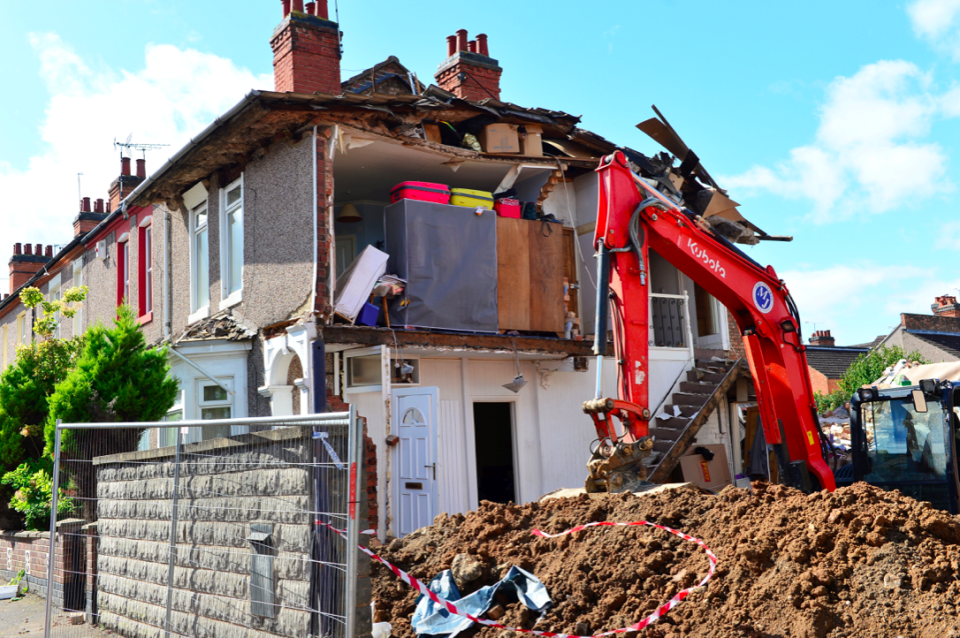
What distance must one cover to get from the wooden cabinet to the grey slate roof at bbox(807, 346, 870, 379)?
2886 centimetres

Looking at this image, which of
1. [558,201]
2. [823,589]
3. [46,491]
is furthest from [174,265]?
[823,589]

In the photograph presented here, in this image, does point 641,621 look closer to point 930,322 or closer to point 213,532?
point 213,532

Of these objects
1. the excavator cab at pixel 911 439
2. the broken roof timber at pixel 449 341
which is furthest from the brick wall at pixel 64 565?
the excavator cab at pixel 911 439

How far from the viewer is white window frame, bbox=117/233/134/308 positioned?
17094mm

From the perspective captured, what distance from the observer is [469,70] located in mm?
15531

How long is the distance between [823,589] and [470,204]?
825cm

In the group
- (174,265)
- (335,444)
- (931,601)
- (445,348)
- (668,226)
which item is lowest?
(931,601)

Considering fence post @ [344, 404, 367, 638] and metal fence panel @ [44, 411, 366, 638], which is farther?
metal fence panel @ [44, 411, 366, 638]

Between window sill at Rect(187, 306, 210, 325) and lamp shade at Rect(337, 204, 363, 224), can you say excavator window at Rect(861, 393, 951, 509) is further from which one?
window sill at Rect(187, 306, 210, 325)

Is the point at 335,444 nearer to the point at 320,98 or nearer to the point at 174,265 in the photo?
the point at 320,98

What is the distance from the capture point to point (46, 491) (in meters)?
11.1

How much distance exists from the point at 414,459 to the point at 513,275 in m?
3.20

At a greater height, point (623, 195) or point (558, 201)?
point (558, 201)

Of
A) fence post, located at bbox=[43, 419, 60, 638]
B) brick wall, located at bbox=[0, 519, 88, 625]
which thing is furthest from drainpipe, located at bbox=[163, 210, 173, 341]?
fence post, located at bbox=[43, 419, 60, 638]
